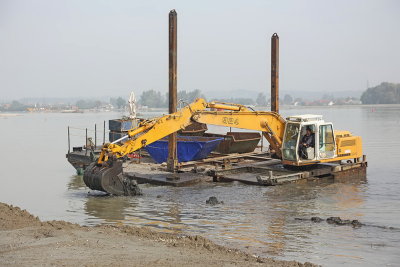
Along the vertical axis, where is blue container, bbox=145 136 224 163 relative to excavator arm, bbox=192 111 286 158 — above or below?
below

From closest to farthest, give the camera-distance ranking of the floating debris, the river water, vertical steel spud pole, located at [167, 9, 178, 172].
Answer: the river water, the floating debris, vertical steel spud pole, located at [167, 9, 178, 172]

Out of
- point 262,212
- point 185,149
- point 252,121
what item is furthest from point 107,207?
point 185,149

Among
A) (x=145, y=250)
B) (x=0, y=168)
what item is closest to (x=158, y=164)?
(x=0, y=168)

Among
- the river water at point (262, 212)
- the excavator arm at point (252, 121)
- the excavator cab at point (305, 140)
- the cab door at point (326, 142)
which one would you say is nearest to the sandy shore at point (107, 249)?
the river water at point (262, 212)

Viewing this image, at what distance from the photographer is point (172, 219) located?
14789mm

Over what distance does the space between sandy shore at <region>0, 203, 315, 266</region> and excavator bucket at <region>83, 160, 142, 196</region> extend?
206 inches

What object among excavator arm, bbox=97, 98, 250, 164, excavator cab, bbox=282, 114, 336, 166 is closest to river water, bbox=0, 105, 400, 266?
excavator cab, bbox=282, 114, 336, 166

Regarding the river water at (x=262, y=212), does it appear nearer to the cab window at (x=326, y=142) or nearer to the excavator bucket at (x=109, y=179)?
the excavator bucket at (x=109, y=179)

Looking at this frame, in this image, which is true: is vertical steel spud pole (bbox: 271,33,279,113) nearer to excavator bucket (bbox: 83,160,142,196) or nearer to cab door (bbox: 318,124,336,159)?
cab door (bbox: 318,124,336,159)

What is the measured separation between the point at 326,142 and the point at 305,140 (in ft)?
3.12

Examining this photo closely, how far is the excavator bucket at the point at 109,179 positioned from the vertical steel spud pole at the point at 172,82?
3705mm

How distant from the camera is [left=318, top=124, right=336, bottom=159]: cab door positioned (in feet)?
69.2

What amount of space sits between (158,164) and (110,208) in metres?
7.25

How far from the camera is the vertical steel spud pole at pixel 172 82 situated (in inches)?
829
